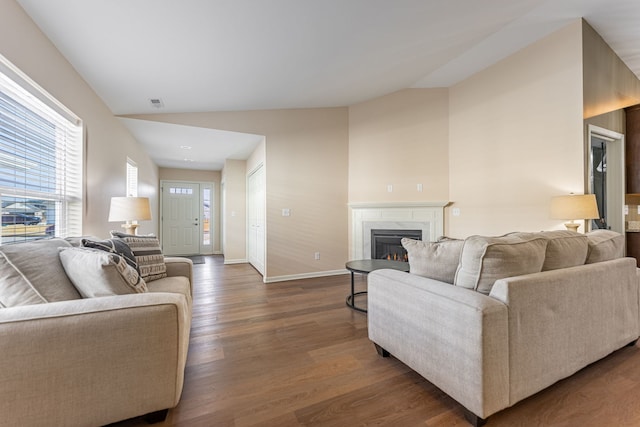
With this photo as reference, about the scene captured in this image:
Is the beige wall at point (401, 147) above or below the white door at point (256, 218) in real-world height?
above

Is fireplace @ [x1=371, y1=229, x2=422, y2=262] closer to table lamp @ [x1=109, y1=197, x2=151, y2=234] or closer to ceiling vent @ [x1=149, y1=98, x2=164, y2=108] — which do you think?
table lamp @ [x1=109, y1=197, x2=151, y2=234]

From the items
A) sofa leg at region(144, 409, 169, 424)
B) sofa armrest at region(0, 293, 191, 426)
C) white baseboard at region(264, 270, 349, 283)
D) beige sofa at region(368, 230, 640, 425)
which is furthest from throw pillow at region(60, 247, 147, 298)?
white baseboard at region(264, 270, 349, 283)

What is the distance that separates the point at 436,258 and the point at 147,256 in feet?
7.04

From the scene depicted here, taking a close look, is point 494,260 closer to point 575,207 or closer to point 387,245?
point 575,207

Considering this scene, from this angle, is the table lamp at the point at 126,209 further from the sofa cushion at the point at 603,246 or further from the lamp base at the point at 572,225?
the lamp base at the point at 572,225

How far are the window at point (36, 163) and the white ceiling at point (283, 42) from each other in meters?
0.48

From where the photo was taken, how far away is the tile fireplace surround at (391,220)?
4121 millimetres

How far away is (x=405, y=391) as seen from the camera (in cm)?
153

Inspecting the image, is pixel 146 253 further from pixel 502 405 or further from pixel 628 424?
pixel 628 424

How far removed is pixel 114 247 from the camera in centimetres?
183

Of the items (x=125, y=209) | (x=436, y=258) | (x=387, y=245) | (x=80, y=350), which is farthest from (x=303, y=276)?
(x=80, y=350)

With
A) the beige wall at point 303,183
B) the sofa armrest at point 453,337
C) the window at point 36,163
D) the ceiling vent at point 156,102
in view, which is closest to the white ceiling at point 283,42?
the ceiling vent at point 156,102

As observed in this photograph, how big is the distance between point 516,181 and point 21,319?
14.1 feet

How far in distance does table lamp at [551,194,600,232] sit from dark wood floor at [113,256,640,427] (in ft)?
3.70
